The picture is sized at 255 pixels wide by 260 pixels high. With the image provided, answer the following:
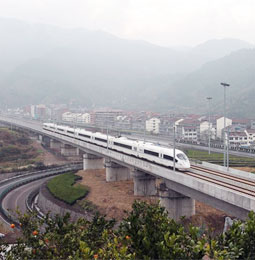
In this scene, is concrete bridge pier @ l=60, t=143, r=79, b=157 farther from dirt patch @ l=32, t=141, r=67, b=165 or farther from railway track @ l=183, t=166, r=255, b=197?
railway track @ l=183, t=166, r=255, b=197

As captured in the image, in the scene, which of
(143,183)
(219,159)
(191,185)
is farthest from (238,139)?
(191,185)

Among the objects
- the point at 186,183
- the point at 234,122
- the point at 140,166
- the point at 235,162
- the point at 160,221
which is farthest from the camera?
the point at 234,122

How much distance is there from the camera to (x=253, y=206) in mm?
23297

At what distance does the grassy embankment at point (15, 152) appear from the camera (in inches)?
3248

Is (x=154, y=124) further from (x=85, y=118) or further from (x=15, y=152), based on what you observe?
(x=15, y=152)

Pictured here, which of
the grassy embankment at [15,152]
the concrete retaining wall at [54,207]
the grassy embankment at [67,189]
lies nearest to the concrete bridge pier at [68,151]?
the grassy embankment at [15,152]

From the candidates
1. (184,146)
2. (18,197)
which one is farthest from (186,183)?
(184,146)

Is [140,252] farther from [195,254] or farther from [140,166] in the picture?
[140,166]

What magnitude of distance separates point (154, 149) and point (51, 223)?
1121 inches

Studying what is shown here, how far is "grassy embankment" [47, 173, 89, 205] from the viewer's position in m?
50.7

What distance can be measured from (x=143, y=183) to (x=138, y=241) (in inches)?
1292

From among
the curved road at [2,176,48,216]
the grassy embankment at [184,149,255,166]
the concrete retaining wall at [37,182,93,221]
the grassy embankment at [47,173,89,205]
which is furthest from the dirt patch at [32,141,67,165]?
the grassy embankment at [184,149,255,166]

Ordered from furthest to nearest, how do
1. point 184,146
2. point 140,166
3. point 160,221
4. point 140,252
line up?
1. point 184,146
2. point 140,166
3. point 160,221
4. point 140,252

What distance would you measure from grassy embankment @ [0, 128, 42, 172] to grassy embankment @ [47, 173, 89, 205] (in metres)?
20.8
